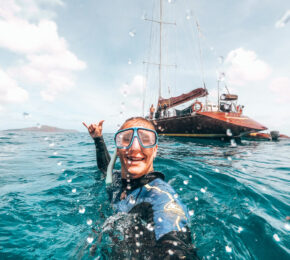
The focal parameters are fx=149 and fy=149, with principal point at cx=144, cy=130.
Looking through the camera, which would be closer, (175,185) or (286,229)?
(286,229)

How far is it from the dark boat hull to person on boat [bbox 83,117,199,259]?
38.7 ft

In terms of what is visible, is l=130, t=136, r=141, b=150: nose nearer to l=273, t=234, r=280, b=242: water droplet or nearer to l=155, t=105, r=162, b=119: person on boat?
l=273, t=234, r=280, b=242: water droplet

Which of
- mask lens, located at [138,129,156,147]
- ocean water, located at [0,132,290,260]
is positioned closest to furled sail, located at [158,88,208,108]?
ocean water, located at [0,132,290,260]

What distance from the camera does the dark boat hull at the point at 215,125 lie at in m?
12.1

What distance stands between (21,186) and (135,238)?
11.3 feet

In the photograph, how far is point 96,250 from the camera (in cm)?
162

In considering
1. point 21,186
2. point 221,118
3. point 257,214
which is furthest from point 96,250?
point 221,118

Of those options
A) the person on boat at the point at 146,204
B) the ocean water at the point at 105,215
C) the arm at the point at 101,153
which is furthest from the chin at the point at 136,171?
the arm at the point at 101,153

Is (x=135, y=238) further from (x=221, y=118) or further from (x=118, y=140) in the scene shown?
(x=221, y=118)

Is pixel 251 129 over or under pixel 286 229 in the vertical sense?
over

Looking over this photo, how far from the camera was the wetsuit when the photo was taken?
123cm

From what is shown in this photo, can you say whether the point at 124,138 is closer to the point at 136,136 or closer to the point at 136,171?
the point at 136,136

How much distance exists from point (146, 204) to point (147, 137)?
2.92 feet

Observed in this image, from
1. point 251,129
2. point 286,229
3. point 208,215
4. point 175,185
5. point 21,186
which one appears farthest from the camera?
point 251,129
